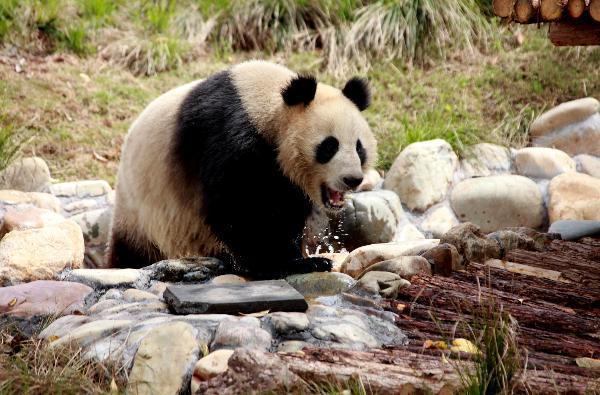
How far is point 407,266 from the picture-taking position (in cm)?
378

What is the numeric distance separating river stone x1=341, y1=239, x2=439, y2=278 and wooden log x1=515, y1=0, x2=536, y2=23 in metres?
1.30

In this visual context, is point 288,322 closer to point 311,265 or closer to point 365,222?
point 311,265

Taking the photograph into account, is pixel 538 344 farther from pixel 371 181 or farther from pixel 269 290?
pixel 371 181

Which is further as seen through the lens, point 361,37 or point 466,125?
point 361,37

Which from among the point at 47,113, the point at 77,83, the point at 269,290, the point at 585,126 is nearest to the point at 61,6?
the point at 77,83

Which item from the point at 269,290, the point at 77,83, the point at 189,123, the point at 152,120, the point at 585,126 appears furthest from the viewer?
the point at 77,83

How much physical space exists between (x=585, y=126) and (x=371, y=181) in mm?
2227

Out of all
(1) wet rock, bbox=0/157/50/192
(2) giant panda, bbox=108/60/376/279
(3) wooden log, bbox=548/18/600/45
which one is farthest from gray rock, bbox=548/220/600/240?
(1) wet rock, bbox=0/157/50/192

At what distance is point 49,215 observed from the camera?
16.5 feet

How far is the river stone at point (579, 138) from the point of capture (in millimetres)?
7344

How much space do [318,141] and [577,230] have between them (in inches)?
78.6

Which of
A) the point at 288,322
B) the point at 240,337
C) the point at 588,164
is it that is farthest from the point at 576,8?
the point at 588,164

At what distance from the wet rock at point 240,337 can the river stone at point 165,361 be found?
0.36ft

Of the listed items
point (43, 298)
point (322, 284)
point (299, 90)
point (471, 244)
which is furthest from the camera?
point (299, 90)
